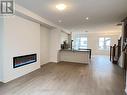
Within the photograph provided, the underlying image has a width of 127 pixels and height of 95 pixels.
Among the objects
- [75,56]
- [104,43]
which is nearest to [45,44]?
[75,56]

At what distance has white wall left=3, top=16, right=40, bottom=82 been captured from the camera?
3727 millimetres

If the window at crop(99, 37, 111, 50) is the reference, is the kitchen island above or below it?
below

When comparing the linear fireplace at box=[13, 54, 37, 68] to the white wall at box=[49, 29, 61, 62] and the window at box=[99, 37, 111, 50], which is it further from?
the window at box=[99, 37, 111, 50]

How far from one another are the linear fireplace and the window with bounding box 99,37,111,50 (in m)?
8.97

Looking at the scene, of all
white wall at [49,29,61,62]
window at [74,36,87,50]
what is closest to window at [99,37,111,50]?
window at [74,36,87,50]

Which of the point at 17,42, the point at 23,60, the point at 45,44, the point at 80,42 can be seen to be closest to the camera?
the point at 17,42

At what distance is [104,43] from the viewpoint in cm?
1238

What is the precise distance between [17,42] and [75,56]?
14.6ft

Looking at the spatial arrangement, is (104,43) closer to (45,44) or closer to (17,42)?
(45,44)

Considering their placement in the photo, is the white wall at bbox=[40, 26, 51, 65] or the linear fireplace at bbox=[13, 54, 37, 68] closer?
the linear fireplace at bbox=[13, 54, 37, 68]

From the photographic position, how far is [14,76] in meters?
4.11

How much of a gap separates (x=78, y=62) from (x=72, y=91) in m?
4.59

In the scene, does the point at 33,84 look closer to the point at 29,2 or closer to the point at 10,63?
the point at 10,63

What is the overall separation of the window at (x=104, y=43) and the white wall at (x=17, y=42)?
8918 mm
